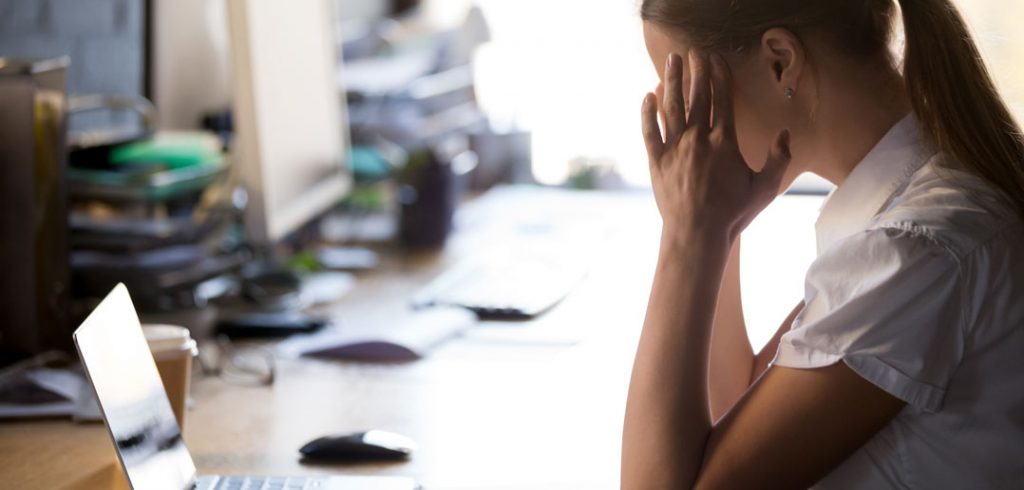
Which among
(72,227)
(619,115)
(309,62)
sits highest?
(309,62)

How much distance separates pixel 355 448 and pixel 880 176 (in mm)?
568

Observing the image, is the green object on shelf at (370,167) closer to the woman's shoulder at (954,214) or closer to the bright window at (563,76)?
the woman's shoulder at (954,214)

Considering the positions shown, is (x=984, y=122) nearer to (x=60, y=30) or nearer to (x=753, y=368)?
(x=753, y=368)

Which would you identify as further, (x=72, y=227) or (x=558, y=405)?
(x=72, y=227)

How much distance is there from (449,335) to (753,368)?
0.50 metres

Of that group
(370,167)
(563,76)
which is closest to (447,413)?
(370,167)

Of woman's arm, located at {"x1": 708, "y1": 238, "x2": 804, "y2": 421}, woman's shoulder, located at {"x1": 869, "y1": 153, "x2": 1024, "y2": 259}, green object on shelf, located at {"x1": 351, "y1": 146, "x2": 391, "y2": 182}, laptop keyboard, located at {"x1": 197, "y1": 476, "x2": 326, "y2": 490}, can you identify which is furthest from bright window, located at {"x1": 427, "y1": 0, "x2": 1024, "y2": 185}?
woman's shoulder, located at {"x1": 869, "y1": 153, "x2": 1024, "y2": 259}

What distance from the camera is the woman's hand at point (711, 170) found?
106cm

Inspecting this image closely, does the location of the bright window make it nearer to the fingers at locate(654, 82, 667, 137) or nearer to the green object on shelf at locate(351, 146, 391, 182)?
the green object on shelf at locate(351, 146, 391, 182)

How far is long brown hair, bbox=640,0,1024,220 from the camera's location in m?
0.99

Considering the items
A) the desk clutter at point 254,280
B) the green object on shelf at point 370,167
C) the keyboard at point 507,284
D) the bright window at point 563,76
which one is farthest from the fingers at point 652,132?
the bright window at point 563,76

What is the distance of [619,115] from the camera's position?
5301 mm

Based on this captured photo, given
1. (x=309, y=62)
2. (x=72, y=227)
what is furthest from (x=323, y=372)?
(x=309, y=62)

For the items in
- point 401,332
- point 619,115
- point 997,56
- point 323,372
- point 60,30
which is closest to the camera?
point 997,56
